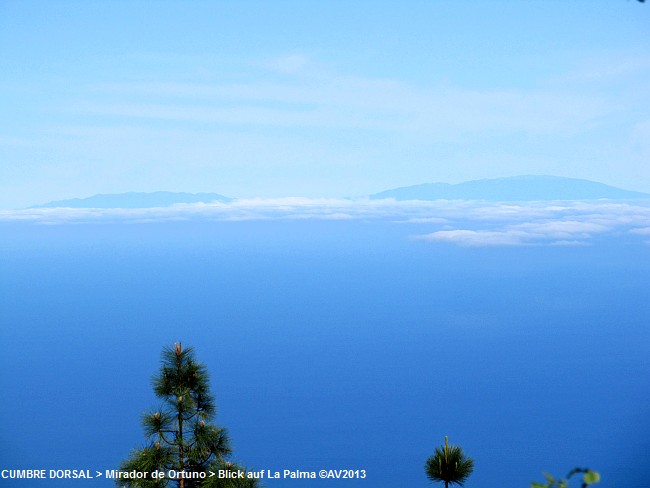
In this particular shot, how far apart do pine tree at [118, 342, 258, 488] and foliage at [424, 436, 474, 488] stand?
76 cm

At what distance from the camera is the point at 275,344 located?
179 feet

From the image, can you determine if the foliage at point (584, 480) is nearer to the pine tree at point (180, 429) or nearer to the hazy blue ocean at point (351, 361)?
the pine tree at point (180, 429)

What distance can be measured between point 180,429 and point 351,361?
5024 centimetres

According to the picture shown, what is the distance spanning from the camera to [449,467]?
2.47 metres

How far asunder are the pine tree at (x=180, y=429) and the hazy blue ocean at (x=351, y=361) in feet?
86.3

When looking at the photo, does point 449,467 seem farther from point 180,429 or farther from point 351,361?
point 351,361

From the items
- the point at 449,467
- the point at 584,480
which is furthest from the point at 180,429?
the point at 584,480

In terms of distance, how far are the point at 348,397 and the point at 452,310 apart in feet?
70.8

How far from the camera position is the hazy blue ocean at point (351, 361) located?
40.2 meters

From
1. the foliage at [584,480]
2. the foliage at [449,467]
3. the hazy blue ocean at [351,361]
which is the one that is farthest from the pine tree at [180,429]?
the hazy blue ocean at [351,361]

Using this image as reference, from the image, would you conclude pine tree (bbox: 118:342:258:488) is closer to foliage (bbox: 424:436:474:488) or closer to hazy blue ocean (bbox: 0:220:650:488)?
foliage (bbox: 424:436:474:488)

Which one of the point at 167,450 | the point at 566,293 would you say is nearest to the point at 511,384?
the point at 566,293

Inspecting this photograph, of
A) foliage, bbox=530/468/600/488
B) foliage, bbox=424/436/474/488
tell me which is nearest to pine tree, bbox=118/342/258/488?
foliage, bbox=424/436/474/488

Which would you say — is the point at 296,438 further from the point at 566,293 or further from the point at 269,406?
the point at 566,293
